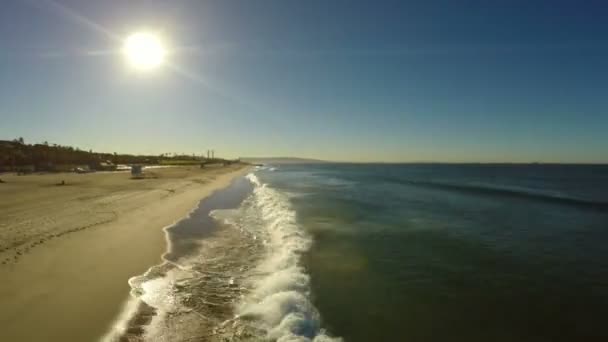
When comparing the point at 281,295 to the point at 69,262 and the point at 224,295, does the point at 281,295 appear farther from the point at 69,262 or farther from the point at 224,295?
the point at 69,262

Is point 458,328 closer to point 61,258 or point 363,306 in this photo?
point 363,306

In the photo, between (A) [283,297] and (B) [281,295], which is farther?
(B) [281,295]

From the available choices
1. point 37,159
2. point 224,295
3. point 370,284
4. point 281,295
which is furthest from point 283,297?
point 37,159

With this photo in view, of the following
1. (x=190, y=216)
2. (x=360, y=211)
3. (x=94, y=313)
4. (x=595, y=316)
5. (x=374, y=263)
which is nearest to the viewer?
(x=94, y=313)

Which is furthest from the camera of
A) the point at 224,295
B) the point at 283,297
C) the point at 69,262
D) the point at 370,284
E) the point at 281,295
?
the point at 69,262

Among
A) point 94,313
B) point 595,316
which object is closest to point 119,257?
point 94,313

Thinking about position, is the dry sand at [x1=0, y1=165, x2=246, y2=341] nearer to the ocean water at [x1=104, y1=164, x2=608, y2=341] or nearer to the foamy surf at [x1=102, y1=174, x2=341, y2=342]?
the foamy surf at [x1=102, y1=174, x2=341, y2=342]

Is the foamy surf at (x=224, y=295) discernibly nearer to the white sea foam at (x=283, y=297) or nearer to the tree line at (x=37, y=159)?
the white sea foam at (x=283, y=297)

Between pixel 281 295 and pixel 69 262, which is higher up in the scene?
pixel 69 262
